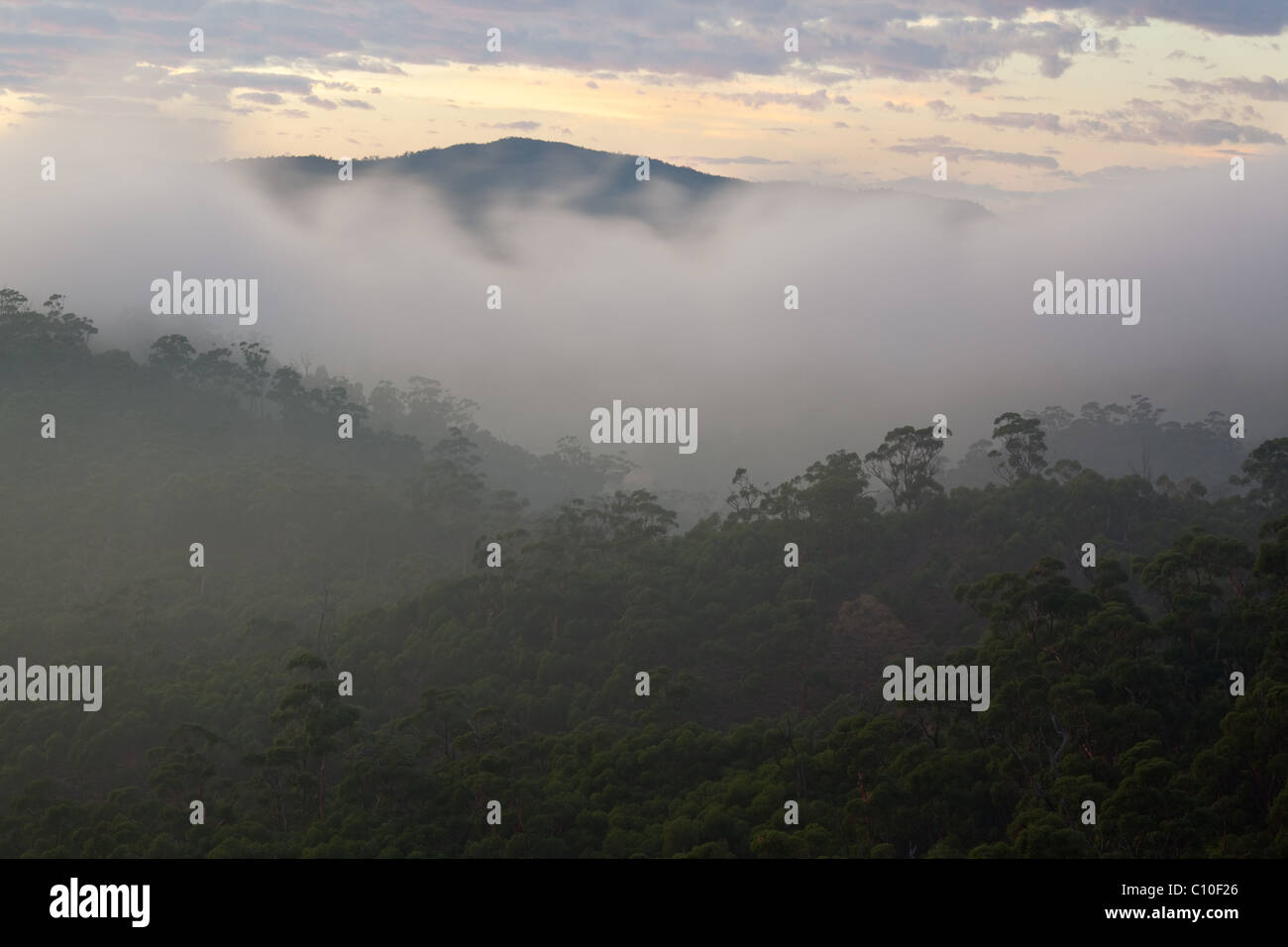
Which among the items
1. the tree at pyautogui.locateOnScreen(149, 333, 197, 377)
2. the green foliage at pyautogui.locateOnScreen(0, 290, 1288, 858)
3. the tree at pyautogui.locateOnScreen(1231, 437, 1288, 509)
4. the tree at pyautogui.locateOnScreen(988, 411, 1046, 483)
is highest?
the tree at pyautogui.locateOnScreen(149, 333, 197, 377)

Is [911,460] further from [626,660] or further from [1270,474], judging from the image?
[626,660]

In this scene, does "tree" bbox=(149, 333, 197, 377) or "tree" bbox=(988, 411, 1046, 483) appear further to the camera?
"tree" bbox=(149, 333, 197, 377)

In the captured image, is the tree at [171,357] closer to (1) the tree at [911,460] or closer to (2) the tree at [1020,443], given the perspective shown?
(1) the tree at [911,460]

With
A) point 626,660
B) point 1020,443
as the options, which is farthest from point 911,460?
point 626,660

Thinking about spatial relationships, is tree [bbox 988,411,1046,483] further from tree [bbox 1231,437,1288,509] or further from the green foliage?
tree [bbox 1231,437,1288,509]

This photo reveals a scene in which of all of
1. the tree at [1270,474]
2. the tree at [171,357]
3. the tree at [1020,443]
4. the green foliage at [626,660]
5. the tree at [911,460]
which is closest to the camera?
the green foliage at [626,660]

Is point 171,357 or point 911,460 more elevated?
point 171,357

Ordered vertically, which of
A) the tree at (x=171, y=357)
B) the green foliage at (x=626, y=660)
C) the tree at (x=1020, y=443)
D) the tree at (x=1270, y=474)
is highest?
the tree at (x=171, y=357)

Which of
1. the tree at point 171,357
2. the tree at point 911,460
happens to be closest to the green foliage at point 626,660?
the tree at point 911,460

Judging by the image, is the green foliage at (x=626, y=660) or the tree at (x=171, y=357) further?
the tree at (x=171, y=357)

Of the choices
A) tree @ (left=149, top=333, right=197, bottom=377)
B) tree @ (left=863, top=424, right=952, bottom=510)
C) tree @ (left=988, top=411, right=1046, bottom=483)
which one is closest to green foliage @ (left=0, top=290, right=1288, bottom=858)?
tree @ (left=863, top=424, right=952, bottom=510)

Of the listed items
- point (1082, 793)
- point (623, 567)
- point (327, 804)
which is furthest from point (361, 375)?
point (1082, 793)

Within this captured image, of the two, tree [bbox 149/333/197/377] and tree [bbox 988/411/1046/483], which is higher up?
tree [bbox 149/333/197/377]
